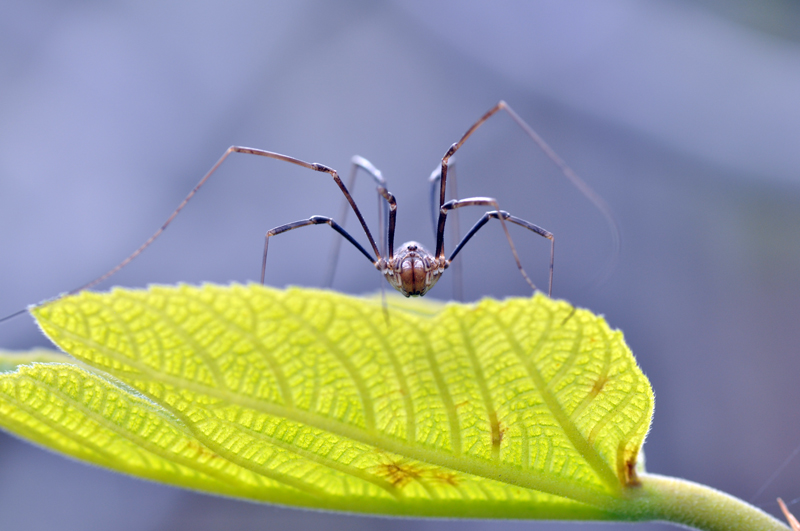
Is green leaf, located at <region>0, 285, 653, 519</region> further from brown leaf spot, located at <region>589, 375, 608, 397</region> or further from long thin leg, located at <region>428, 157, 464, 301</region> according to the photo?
long thin leg, located at <region>428, 157, 464, 301</region>

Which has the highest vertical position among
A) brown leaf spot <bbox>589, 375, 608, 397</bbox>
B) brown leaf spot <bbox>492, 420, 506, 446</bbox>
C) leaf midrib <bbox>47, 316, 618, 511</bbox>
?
brown leaf spot <bbox>589, 375, 608, 397</bbox>

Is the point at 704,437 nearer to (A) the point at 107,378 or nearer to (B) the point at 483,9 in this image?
(B) the point at 483,9

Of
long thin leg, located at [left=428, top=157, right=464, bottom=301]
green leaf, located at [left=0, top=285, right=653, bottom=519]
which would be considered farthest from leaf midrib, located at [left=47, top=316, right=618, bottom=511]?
long thin leg, located at [left=428, top=157, right=464, bottom=301]

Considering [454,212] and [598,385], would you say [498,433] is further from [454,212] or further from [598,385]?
[454,212]

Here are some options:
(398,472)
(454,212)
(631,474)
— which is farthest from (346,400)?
(454,212)

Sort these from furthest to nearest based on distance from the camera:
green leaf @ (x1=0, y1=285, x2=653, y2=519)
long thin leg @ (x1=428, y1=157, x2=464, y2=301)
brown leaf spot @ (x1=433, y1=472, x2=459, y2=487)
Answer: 1. long thin leg @ (x1=428, y1=157, x2=464, y2=301)
2. brown leaf spot @ (x1=433, y1=472, x2=459, y2=487)
3. green leaf @ (x1=0, y1=285, x2=653, y2=519)

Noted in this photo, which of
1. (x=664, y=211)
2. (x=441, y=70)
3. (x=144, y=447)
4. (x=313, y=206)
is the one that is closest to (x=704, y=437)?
(x=664, y=211)

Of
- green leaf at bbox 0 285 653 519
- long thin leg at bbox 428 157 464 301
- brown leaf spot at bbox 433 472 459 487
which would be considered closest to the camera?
green leaf at bbox 0 285 653 519
